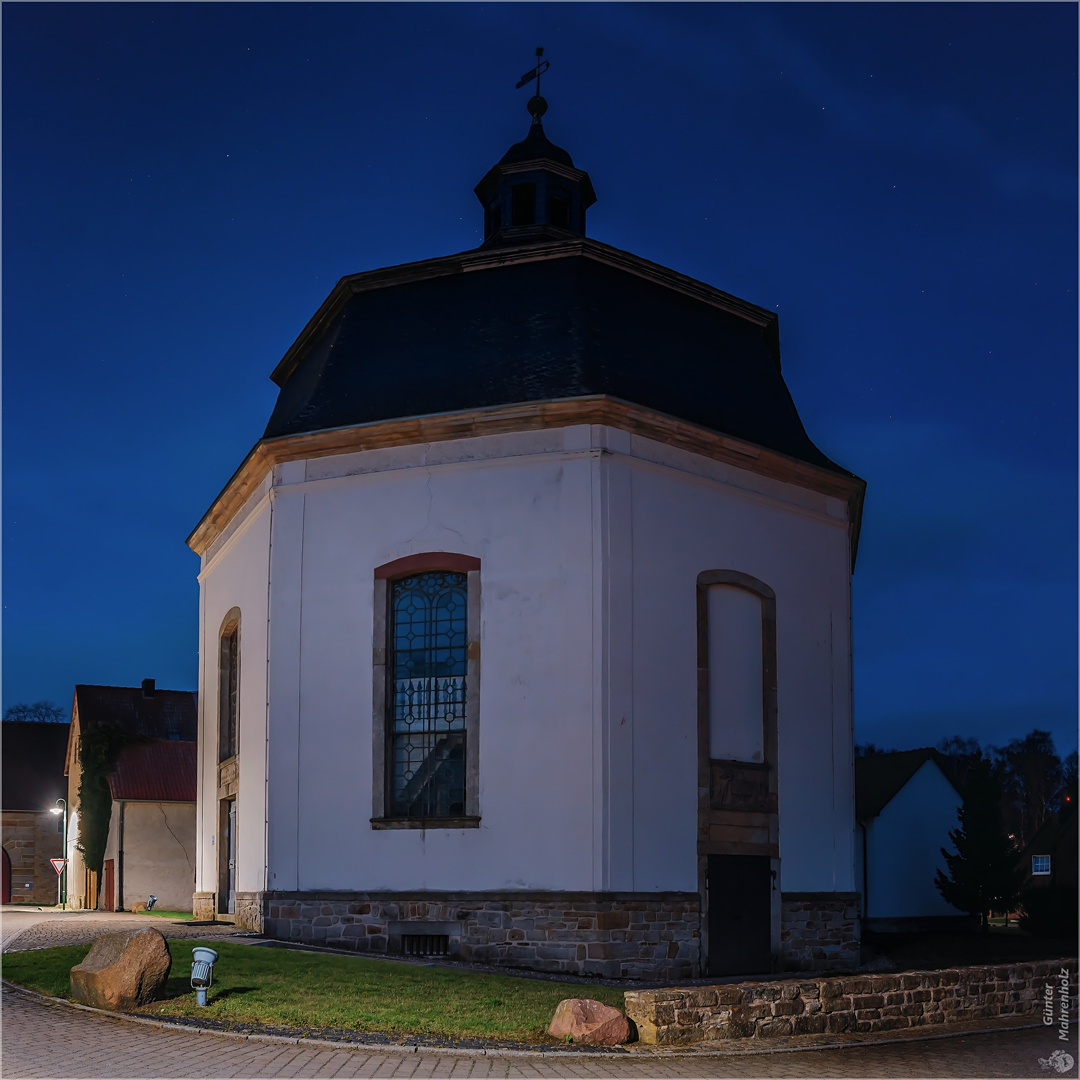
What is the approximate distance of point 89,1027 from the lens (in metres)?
11.1

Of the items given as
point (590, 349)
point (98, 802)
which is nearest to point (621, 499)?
point (590, 349)

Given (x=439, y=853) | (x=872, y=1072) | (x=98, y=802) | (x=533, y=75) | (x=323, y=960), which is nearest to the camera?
(x=872, y=1072)

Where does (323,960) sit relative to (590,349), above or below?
below

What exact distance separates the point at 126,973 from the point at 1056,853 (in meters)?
41.2

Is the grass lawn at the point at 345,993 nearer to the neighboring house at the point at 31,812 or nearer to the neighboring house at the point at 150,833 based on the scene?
the neighboring house at the point at 150,833

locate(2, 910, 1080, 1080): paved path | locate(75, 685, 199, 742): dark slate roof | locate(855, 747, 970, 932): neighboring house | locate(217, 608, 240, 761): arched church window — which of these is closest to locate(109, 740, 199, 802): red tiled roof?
locate(75, 685, 199, 742): dark slate roof

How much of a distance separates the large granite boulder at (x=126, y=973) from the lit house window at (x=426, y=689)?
617 cm

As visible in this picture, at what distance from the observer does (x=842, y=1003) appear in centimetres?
1238

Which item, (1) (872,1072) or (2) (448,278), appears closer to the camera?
(1) (872,1072)

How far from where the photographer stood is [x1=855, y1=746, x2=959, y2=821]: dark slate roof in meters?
41.2

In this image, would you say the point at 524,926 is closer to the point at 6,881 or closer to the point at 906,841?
the point at 906,841

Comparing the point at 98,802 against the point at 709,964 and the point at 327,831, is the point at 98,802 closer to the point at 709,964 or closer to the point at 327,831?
the point at 327,831

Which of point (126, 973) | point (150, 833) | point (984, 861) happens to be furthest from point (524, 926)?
point (984, 861)

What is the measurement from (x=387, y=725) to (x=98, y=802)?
23.6 m
